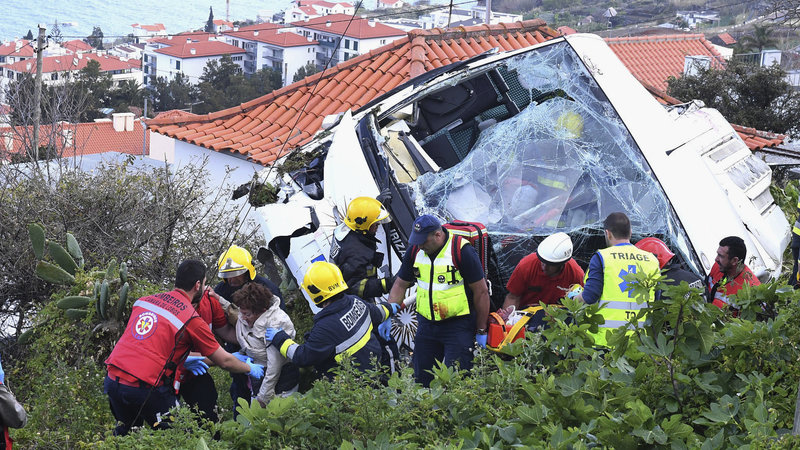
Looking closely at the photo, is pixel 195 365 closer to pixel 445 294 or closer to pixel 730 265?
pixel 445 294

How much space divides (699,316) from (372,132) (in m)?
3.60

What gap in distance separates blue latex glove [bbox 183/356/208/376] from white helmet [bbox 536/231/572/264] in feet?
7.40

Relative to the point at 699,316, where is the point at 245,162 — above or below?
below

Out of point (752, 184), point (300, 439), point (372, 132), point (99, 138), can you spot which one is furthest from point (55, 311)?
point (99, 138)

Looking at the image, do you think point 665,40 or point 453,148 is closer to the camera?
point 453,148

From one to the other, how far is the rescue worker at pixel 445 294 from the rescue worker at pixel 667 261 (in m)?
1.16

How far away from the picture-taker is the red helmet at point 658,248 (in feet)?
17.5

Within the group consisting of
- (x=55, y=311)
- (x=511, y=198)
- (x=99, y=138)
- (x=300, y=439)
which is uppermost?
(x=511, y=198)

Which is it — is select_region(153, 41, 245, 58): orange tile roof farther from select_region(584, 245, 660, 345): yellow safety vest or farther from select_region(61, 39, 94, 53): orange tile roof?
select_region(584, 245, 660, 345): yellow safety vest

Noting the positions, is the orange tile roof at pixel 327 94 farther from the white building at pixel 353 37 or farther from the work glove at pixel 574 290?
the white building at pixel 353 37

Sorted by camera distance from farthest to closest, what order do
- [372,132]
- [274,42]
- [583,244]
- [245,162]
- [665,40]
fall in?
[274,42], [665,40], [245,162], [372,132], [583,244]

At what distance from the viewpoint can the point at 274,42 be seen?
268ft

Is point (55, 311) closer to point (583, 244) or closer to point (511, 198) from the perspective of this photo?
point (511, 198)

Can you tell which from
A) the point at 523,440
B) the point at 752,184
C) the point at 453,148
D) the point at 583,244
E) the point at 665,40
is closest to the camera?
the point at 523,440
